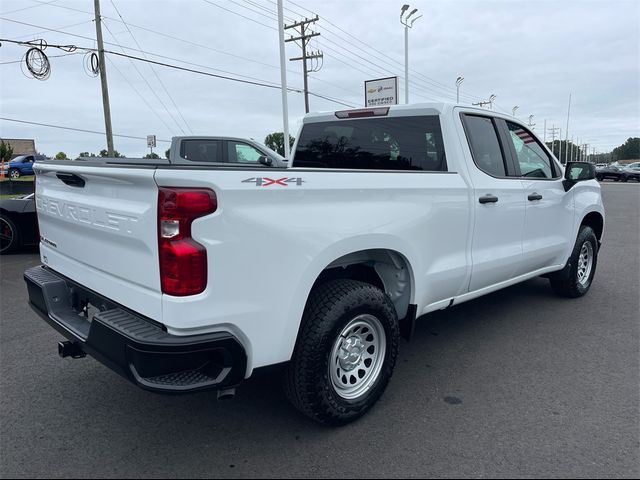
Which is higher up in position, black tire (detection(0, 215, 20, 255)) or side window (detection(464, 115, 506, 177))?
side window (detection(464, 115, 506, 177))

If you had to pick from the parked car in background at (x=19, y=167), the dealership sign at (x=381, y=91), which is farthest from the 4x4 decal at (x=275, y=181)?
the parked car in background at (x=19, y=167)

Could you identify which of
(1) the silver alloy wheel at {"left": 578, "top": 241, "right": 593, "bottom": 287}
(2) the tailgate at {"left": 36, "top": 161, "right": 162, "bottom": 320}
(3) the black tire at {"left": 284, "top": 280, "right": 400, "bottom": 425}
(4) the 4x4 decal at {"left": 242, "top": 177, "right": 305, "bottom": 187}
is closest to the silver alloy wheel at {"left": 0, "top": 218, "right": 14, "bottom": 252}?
(2) the tailgate at {"left": 36, "top": 161, "right": 162, "bottom": 320}

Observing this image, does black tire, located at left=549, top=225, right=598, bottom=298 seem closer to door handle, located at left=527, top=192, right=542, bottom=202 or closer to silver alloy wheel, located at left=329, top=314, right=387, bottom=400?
door handle, located at left=527, top=192, right=542, bottom=202

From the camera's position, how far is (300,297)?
2.55m

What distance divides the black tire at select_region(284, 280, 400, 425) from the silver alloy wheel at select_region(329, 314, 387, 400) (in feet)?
0.13

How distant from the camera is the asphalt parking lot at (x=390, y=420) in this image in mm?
2551

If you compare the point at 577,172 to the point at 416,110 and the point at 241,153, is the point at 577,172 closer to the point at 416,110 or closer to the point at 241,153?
the point at 416,110

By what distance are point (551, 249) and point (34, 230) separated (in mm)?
7540

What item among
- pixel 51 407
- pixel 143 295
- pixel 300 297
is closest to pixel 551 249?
pixel 300 297

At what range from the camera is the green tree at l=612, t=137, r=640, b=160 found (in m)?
123

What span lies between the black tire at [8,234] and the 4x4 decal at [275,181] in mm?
7202

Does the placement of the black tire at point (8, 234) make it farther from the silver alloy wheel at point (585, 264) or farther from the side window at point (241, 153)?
the silver alloy wheel at point (585, 264)

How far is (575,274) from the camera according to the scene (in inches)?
212

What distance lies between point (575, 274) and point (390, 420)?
Answer: 3.41 m
